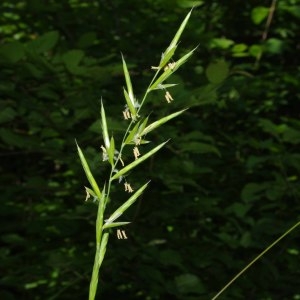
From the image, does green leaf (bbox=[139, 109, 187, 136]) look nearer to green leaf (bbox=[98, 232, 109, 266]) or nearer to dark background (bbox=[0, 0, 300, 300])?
green leaf (bbox=[98, 232, 109, 266])

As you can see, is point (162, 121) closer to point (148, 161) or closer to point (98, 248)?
point (98, 248)

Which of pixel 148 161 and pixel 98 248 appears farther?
pixel 148 161

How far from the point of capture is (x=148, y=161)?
8.55ft

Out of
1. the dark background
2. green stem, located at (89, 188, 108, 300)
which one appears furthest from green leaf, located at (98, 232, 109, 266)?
the dark background

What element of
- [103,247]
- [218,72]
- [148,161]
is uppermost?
[103,247]

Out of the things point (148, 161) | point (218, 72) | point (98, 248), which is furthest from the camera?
point (148, 161)

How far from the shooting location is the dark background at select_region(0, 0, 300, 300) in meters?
2.32

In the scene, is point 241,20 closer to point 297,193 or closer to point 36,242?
point 297,193

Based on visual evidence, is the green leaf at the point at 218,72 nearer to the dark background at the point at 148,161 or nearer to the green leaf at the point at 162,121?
the dark background at the point at 148,161

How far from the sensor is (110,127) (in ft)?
6.17

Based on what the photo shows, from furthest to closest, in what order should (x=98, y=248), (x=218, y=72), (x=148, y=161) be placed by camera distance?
(x=148, y=161) < (x=218, y=72) < (x=98, y=248)

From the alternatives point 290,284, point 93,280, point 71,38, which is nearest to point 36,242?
point 71,38

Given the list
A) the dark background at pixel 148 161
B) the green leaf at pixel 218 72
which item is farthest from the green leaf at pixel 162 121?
the green leaf at pixel 218 72

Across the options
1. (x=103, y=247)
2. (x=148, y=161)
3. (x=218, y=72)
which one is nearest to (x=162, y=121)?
(x=103, y=247)
